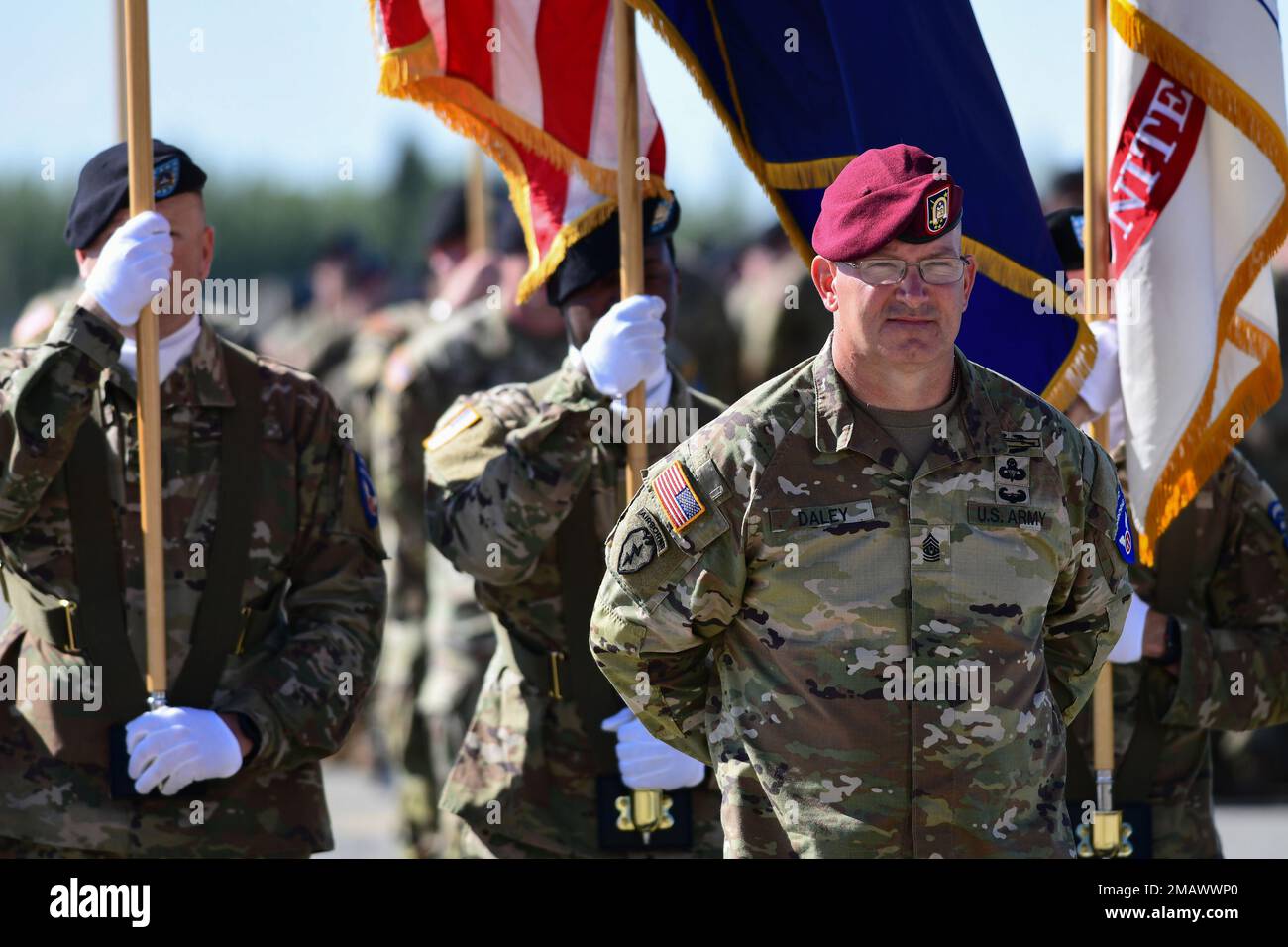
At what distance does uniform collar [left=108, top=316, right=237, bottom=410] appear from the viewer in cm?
501

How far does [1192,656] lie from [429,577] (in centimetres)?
388

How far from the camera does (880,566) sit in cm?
386

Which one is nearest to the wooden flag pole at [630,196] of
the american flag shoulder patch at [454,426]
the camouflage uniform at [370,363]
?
the american flag shoulder patch at [454,426]

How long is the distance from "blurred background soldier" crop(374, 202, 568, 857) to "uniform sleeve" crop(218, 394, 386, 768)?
217cm

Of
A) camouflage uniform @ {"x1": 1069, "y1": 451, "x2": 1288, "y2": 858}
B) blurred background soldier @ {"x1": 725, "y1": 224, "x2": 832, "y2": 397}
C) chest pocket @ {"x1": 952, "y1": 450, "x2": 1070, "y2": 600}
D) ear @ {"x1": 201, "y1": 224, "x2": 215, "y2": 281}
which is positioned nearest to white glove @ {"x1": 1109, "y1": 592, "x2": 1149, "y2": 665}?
camouflage uniform @ {"x1": 1069, "y1": 451, "x2": 1288, "y2": 858}

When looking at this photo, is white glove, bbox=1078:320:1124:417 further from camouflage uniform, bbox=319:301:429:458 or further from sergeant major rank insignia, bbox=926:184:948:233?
camouflage uniform, bbox=319:301:429:458

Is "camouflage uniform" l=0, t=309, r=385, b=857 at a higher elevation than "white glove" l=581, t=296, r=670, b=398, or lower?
lower

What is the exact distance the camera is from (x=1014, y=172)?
5211mm

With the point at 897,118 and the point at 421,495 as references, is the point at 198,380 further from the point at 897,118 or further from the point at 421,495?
the point at 421,495

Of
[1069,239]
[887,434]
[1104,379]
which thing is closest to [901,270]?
[887,434]

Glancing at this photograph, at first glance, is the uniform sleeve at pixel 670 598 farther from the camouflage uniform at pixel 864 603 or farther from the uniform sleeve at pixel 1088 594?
the uniform sleeve at pixel 1088 594

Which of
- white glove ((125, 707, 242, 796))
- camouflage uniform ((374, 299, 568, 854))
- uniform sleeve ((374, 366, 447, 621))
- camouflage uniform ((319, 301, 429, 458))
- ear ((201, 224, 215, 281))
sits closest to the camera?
white glove ((125, 707, 242, 796))
